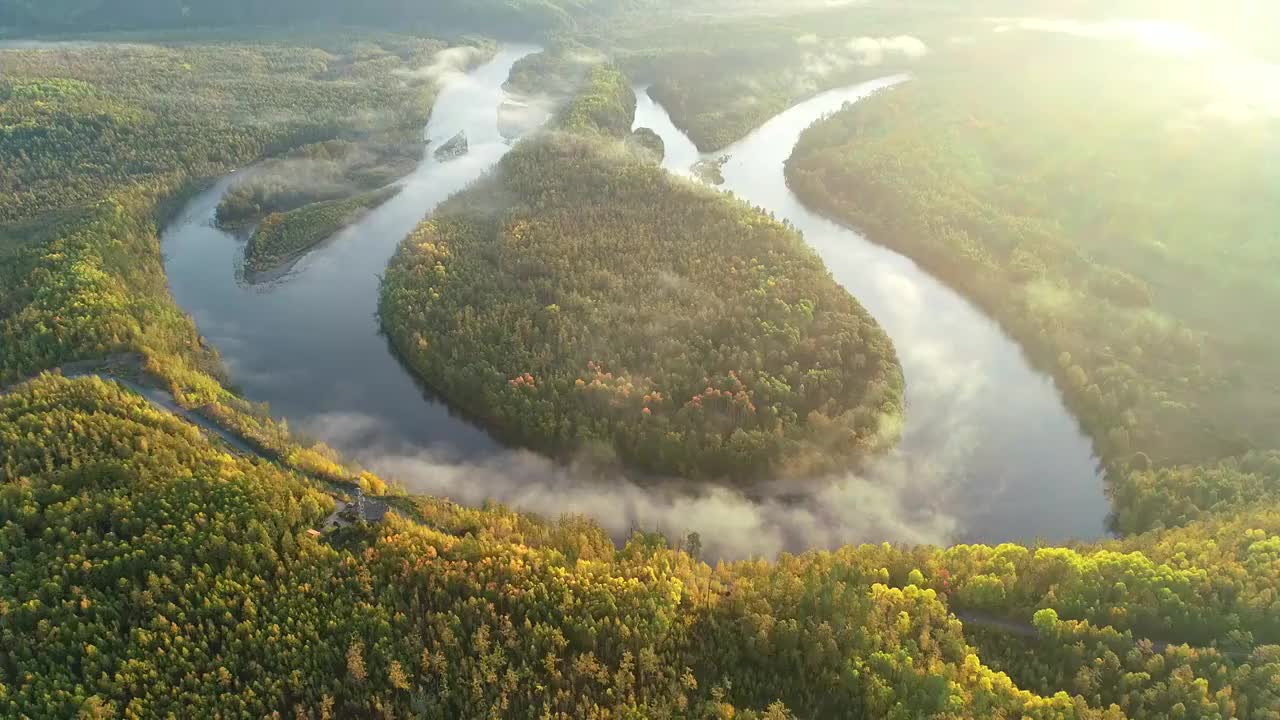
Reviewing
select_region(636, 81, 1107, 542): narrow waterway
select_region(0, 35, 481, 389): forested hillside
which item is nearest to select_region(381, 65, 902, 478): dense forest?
select_region(636, 81, 1107, 542): narrow waterway

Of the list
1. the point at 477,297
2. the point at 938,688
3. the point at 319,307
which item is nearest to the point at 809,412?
the point at 938,688

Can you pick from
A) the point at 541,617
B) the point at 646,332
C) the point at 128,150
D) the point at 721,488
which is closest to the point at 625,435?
the point at 721,488

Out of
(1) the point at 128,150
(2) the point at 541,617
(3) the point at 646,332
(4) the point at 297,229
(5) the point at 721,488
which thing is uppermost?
(1) the point at 128,150

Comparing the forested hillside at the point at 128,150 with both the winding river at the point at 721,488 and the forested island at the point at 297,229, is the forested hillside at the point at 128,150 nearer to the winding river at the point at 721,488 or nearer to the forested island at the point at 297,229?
the winding river at the point at 721,488

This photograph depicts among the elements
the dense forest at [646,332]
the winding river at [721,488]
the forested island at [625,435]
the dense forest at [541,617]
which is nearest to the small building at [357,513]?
the forested island at [625,435]

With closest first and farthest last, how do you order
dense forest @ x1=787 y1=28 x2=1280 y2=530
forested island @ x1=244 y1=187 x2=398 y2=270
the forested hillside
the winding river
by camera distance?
1. the winding river
2. dense forest @ x1=787 y1=28 x2=1280 y2=530
3. the forested hillside
4. forested island @ x1=244 y1=187 x2=398 y2=270

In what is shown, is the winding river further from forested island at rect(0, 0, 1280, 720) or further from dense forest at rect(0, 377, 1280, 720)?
dense forest at rect(0, 377, 1280, 720)

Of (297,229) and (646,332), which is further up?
(297,229)

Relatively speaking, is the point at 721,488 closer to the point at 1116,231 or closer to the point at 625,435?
the point at 625,435
